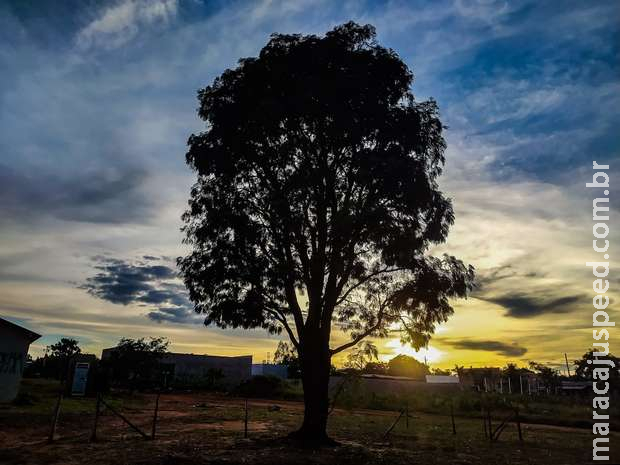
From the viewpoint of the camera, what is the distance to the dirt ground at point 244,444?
52.6 feet

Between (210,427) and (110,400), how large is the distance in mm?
17694

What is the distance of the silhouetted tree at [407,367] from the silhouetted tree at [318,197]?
295ft

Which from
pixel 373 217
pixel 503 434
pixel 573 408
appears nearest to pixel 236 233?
pixel 373 217

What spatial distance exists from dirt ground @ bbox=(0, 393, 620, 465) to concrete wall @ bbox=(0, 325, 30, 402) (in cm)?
367

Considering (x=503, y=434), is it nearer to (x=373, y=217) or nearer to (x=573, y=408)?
(x=373, y=217)

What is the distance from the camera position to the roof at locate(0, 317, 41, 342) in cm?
2998

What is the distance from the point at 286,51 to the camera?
23.1 m

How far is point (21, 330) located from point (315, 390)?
21.9 m

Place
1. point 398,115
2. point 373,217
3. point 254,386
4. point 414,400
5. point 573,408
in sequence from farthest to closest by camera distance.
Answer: point 254,386, point 414,400, point 573,408, point 398,115, point 373,217

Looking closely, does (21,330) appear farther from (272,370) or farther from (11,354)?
(272,370)

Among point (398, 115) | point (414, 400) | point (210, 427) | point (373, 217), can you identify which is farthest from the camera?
point (414, 400)

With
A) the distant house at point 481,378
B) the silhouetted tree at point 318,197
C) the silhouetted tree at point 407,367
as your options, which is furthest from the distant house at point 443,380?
the silhouetted tree at point 318,197

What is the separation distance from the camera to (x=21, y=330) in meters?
30.9

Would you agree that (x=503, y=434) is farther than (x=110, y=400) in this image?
No
